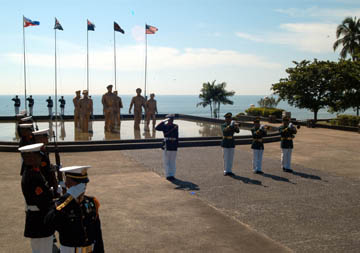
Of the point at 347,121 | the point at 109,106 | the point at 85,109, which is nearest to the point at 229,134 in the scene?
the point at 109,106

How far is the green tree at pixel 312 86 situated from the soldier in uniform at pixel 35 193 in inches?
1194

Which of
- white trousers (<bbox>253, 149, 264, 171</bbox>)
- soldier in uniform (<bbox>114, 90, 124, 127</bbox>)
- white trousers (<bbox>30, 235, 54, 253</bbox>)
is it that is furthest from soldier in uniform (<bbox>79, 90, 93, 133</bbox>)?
white trousers (<bbox>30, 235, 54, 253</bbox>)

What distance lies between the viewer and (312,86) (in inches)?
1266

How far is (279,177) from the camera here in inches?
457

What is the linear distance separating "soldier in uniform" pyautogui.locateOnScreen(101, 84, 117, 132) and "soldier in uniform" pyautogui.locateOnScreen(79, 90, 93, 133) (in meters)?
0.79

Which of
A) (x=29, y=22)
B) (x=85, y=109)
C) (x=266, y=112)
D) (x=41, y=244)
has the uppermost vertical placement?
(x=29, y=22)

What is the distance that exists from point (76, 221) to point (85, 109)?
54.8 ft

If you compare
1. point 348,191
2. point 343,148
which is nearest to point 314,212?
point 348,191

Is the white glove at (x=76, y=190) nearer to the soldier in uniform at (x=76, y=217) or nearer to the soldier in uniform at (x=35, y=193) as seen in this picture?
the soldier in uniform at (x=76, y=217)

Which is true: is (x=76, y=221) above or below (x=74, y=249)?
above

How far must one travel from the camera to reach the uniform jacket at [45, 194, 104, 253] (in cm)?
395

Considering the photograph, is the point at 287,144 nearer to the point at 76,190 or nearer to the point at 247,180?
the point at 247,180

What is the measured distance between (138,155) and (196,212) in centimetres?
728

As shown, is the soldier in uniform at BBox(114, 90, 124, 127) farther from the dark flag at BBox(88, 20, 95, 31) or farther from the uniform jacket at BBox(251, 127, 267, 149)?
the dark flag at BBox(88, 20, 95, 31)
